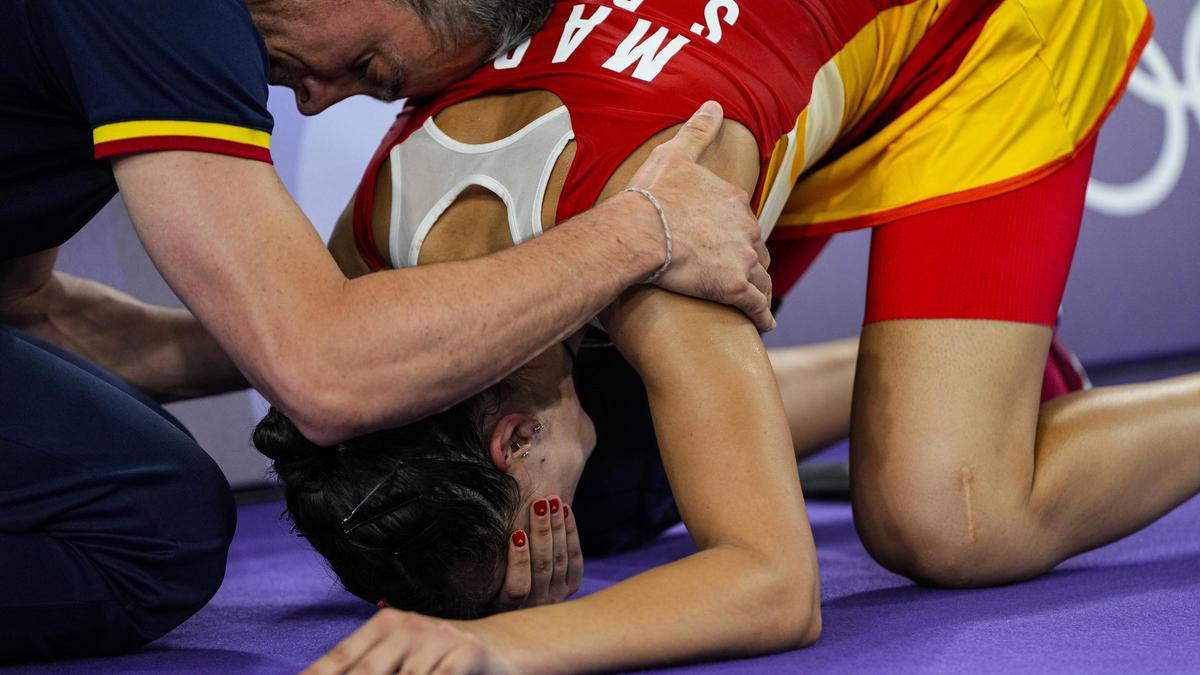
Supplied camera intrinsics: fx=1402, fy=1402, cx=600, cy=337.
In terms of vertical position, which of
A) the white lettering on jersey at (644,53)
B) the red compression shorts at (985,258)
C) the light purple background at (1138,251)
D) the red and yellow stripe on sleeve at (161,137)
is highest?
the white lettering on jersey at (644,53)

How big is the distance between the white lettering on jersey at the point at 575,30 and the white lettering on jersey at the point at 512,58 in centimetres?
5

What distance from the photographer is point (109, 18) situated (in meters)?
1.42

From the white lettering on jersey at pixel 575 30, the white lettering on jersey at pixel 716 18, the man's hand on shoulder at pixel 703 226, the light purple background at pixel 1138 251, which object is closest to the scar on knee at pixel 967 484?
the man's hand on shoulder at pixel 703 226

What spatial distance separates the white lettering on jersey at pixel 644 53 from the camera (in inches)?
69.4

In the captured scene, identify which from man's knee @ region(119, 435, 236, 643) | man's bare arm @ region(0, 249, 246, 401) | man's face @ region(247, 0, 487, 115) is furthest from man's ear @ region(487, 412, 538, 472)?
man's bare arm @ region(0, 249, 246, 401)

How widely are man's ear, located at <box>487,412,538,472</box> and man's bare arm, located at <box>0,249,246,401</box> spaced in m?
0.77

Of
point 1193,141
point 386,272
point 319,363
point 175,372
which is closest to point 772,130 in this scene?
point 386,272

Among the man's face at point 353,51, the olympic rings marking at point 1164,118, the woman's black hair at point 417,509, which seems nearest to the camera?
the woman's black hair at point 417,509

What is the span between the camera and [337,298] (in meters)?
1.44

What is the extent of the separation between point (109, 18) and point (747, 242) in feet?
2.42

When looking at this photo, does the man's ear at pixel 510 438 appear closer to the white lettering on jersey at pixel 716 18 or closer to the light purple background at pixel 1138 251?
the white lettering on jersey at pixel 716 18

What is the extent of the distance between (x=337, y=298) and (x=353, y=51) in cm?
50

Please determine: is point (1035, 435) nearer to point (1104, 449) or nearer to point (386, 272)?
point (1104, 449)

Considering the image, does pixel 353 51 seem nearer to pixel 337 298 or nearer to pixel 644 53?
pixel 644 53
